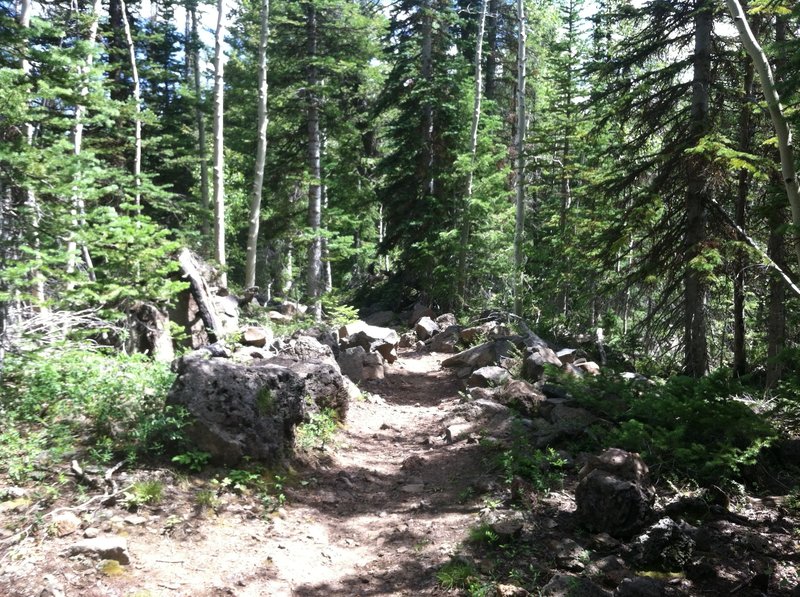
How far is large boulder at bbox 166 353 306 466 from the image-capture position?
602cm

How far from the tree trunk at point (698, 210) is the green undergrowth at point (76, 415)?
8.56 metres

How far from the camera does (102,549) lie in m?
4.30

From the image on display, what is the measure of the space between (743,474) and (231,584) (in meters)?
5.23

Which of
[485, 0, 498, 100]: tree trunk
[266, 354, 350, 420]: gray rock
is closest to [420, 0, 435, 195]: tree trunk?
[485, 0, 498, 100]: tree trunk

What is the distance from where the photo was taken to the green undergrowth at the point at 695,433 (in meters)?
5.58

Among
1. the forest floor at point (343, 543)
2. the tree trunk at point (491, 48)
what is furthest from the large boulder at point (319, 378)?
the tree trunk at point (491, 48)

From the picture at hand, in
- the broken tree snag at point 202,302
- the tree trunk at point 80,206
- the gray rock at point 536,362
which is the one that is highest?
the tree trunk at point 80,206

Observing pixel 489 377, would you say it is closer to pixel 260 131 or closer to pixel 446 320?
pixel 446 320

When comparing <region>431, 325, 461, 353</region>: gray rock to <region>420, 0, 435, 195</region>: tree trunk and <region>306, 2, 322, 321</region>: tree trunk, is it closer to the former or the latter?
<region>306, 2, 322, 321</region>: tree trunk

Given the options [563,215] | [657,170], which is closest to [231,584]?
[657,170]

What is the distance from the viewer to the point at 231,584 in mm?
4473

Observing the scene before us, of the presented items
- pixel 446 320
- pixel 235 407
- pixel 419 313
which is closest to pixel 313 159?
pixel 419 313

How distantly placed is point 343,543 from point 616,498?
2.68 meters

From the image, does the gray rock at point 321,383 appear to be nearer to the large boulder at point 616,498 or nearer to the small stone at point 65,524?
the small stone at point 65,524
